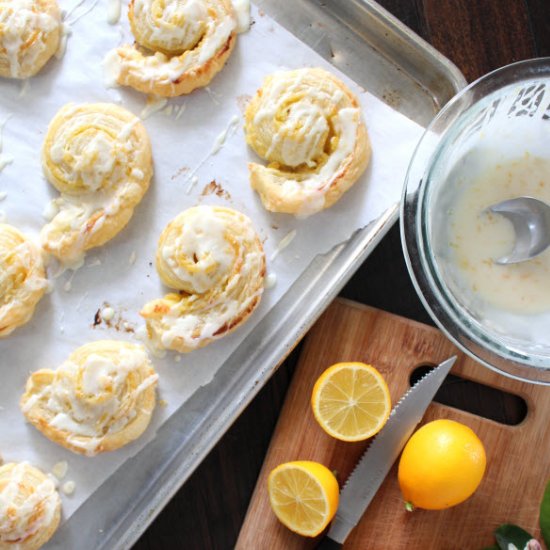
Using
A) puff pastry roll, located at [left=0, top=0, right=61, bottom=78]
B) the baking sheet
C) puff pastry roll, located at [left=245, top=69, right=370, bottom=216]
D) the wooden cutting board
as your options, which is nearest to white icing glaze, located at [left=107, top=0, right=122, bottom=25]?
the baking sheet

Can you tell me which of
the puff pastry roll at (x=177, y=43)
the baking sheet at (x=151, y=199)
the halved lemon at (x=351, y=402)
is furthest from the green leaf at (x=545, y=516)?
the puff pastry roll at (x=177, y=43)

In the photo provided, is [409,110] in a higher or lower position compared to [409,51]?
lower

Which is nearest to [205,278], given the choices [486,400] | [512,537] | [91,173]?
[91,173]

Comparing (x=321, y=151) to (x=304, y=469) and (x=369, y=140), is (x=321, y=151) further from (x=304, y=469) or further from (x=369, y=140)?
(x=304, y=469)

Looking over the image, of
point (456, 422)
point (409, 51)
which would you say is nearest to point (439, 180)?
point (409, 51)

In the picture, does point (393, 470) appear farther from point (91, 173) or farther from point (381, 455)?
point (91, 173)
